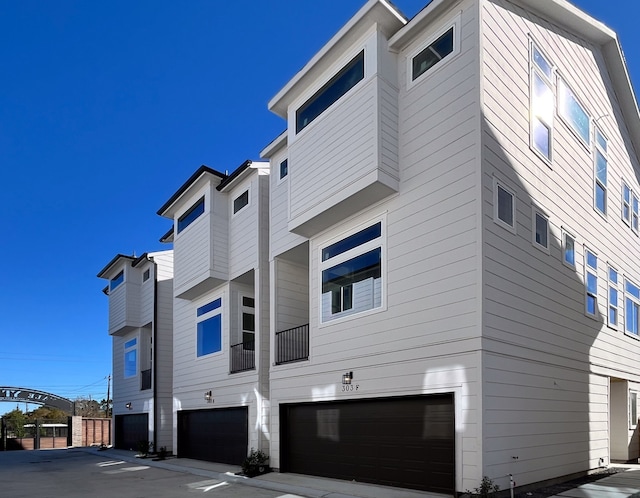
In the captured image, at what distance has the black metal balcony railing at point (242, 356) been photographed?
1422 cm

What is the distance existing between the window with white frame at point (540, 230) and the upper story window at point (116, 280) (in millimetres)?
18680

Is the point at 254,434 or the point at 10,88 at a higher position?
the point at 10,88

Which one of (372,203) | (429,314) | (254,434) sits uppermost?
(372,203)

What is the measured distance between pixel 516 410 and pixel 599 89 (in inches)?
358

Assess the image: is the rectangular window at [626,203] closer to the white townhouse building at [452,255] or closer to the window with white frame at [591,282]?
the white townhouse building at [452,255]

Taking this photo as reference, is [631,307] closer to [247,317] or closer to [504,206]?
[504,206]

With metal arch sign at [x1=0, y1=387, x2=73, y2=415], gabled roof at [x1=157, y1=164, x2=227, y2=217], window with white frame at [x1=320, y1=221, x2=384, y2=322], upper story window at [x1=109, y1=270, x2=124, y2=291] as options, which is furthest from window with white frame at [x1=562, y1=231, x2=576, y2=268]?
metal arch sign at [x1=0, y1=387, x2=73, y2=415]

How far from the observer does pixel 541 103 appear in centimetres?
980

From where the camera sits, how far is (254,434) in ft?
41.2

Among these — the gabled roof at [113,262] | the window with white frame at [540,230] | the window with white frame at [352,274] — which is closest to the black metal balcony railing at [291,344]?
the window with white frame at [352,274]

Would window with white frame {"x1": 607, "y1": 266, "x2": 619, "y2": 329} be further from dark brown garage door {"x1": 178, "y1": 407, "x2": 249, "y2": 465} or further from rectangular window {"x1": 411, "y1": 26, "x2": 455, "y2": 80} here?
dark brown garage door {"x1": 178, "y1": 407, "x2": 249, "y2": 465}

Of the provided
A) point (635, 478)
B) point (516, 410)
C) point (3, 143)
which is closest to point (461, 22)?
point (516, 410)

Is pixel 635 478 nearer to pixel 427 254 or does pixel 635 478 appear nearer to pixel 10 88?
pixel 427 254

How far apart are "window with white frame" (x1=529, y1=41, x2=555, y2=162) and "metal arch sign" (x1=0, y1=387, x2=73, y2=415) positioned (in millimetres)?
29962
